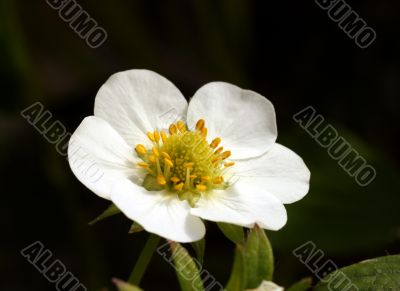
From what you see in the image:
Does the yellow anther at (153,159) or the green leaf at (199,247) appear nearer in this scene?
the green leaf at (199,247)

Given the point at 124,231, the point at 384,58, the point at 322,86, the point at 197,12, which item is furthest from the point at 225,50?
the point at 124,231

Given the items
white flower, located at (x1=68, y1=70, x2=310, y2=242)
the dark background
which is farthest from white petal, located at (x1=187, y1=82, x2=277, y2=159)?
the dark background

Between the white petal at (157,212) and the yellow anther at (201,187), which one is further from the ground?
the yellow anther at (201,187)

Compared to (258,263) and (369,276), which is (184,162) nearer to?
(258,263)

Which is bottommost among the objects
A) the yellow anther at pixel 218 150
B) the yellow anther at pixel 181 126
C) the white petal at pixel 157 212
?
the white petal at pixel 157 212

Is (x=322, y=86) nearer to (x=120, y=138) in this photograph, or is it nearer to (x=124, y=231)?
(x=124, y=231)

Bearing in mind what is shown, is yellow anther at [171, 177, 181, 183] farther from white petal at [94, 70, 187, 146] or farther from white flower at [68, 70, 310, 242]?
white petal at [94, 70, 187, 146]

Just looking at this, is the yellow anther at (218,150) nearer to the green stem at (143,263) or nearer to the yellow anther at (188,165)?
the yellow anther at (188,165)

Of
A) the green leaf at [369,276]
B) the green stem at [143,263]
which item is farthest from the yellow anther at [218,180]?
the green leaf at [369,276]
